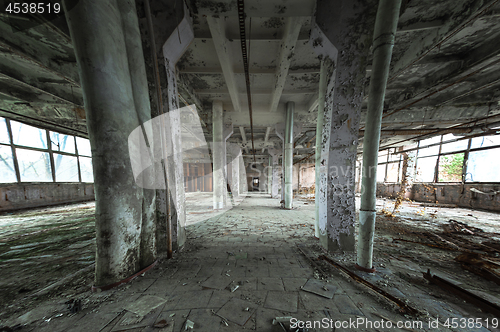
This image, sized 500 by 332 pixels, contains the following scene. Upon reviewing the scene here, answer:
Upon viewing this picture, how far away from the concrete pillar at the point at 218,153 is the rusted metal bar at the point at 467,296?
733cm

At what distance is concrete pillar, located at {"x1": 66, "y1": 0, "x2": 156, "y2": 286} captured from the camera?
76.7 inches

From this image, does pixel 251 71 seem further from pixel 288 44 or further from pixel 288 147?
pixel 288 147

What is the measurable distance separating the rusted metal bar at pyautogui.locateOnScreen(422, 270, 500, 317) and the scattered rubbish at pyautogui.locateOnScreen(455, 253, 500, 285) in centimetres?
85

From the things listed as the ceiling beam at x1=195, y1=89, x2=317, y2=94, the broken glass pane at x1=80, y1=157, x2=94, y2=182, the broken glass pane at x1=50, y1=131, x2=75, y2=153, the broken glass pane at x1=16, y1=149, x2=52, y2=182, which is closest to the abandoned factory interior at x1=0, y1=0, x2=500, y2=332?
the ceiling beam at x1=195, y1=89, x2=317, y2=94

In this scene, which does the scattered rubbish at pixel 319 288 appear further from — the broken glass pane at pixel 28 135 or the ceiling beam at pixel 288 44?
the broken glass pane at pixel 28 135

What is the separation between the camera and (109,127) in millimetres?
2025

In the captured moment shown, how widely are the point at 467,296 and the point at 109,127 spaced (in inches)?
186

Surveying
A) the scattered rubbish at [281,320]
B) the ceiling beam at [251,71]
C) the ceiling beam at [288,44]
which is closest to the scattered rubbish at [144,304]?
the scattered rubbish at [281,320]

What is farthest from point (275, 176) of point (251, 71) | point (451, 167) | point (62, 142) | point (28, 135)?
point (28, 135)

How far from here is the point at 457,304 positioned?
1820mm

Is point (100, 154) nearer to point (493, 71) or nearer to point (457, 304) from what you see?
point (457, 304)

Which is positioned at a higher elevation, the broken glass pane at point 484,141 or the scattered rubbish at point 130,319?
the broken glass pane at point 484,141

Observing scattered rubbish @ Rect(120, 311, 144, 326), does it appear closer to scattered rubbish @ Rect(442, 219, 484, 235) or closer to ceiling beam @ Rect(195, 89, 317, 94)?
ceiling beam @ Rect(195, 89, 317, 94)

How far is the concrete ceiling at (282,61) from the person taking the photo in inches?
128
